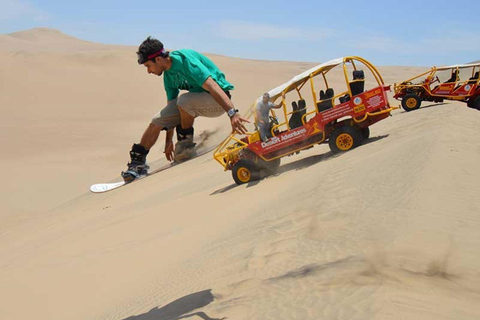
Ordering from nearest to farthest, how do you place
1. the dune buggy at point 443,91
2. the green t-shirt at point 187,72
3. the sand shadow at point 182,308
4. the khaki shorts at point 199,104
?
the sand shadow at point 182,308, the green t-shirt at point 187,72, the khaki shorts at point 199,104, the dune buggy at point 443,91

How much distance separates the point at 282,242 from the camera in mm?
4105

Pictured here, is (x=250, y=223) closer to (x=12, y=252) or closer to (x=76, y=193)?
(x=12, y=252)

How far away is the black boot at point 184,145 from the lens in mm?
9609

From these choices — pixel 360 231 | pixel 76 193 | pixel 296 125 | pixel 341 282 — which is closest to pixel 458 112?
pixel 296 125

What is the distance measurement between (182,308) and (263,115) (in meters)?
4.12

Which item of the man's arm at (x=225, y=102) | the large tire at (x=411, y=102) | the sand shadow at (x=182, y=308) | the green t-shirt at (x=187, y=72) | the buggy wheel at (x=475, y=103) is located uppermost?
the green t-shirt at (x=187, y=72)

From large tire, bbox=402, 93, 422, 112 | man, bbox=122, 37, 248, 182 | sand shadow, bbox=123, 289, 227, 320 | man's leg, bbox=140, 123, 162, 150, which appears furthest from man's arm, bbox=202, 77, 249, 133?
large tire, bbox=402, 93, 422, 112

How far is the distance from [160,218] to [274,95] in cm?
213

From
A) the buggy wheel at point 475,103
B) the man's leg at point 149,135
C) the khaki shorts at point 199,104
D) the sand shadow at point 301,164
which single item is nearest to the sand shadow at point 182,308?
the sand shadow at point 301,164

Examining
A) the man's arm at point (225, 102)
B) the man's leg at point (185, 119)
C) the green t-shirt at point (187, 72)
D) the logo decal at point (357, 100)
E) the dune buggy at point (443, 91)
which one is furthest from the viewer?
the dune buggy at point (443, 91)

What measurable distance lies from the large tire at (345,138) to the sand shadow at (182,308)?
386 centimetres

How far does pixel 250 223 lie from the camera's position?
16.4 ft

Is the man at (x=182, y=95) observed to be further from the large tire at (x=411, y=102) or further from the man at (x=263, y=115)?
the large tire at (x=411, y=102)

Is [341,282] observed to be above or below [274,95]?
below
